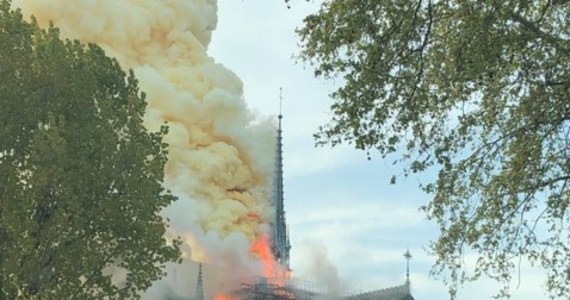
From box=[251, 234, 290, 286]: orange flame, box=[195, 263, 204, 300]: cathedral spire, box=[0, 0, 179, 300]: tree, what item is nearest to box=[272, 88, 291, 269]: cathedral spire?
box=[251, 234, 290, 286]: orange flame

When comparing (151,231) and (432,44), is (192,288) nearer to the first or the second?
(151,231)

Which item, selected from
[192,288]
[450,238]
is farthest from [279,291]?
[450,238]

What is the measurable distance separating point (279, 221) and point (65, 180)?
84.4 m

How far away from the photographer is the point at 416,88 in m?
14.5

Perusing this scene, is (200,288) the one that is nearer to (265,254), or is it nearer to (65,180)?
(265,254)

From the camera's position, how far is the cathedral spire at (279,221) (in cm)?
10354

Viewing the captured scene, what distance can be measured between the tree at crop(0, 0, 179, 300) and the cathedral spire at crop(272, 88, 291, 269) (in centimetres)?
7593

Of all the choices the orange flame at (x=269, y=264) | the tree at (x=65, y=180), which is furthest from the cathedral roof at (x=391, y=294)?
the tree at (x=65, y=180)

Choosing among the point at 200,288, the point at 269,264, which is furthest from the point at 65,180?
the point at 269,264

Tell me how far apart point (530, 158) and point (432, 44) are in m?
3.16

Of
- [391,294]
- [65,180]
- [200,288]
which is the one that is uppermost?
[391,294]

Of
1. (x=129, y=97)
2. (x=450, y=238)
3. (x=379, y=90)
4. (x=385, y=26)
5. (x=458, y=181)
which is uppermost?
(x=129, y=97)

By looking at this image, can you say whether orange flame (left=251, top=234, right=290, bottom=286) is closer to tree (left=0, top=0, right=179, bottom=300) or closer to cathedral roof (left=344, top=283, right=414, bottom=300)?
cathedral roof (left=344, top=283, right=414, bottom=300)

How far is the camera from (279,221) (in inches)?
4257
